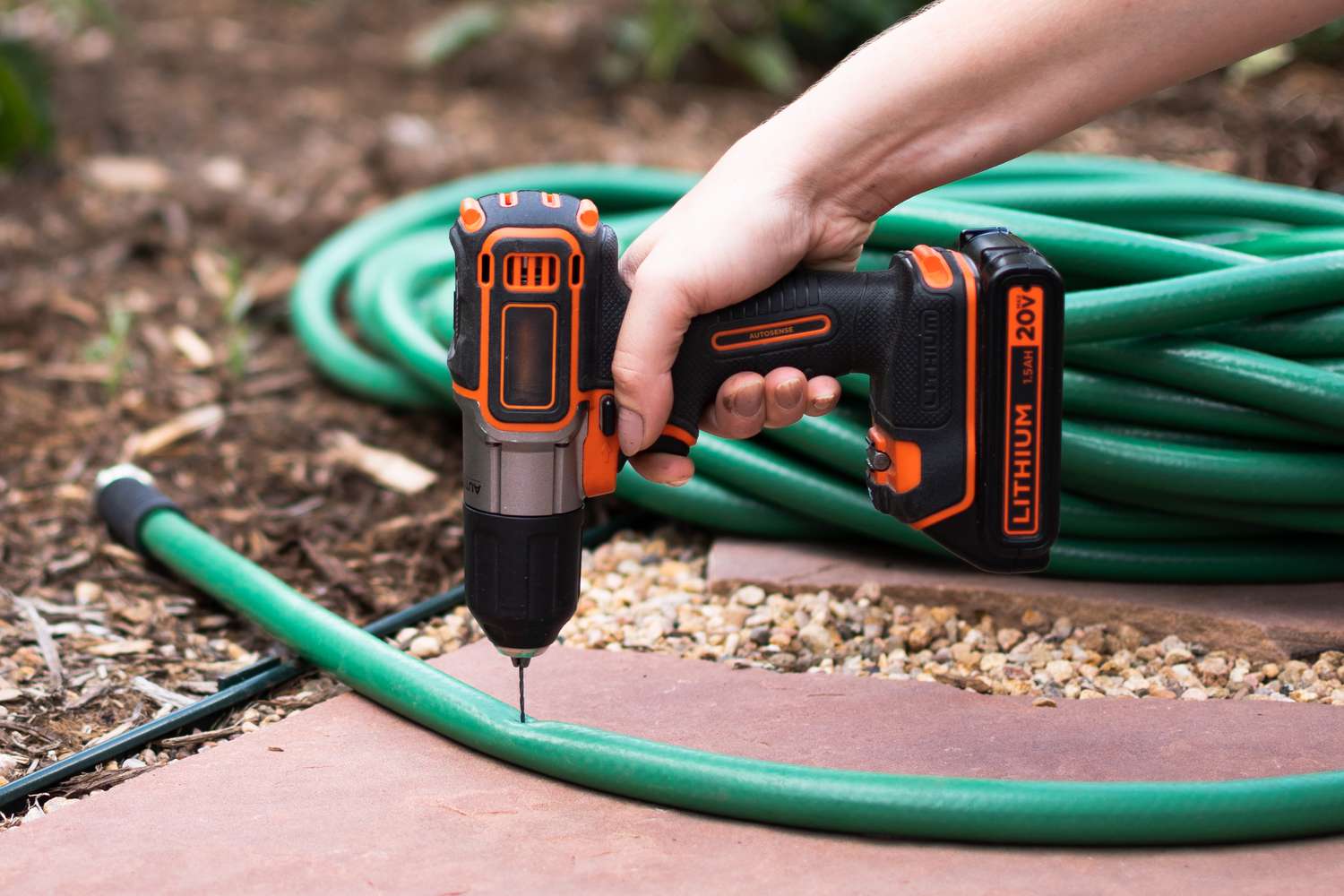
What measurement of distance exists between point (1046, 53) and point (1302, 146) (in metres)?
2.38

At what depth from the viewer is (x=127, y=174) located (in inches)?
173

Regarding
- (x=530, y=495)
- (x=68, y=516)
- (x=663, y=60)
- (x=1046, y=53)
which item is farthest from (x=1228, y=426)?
(x=663, y=60)

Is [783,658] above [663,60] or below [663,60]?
below

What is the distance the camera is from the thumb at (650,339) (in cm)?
176

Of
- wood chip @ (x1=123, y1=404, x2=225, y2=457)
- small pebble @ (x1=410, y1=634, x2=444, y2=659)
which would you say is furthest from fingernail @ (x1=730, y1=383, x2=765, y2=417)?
wood chip @ (x1=123, y1=404, x2=225, y2=457)

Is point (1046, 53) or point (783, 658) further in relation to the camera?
point (783, 658)

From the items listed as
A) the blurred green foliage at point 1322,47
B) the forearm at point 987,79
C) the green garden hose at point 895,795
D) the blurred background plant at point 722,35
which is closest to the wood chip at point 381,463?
the green garden hose at point 895,795

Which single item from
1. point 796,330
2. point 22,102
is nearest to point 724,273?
point 796,330

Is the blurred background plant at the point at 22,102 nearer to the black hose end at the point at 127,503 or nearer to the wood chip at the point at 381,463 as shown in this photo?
the wood chip at the point at 381,463

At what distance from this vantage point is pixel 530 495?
1.77 meters

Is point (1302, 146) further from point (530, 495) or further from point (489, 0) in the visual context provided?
point (489, 0)

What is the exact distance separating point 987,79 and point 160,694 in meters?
1.58

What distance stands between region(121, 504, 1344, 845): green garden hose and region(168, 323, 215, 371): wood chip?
5.83ft

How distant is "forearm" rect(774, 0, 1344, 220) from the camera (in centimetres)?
166
